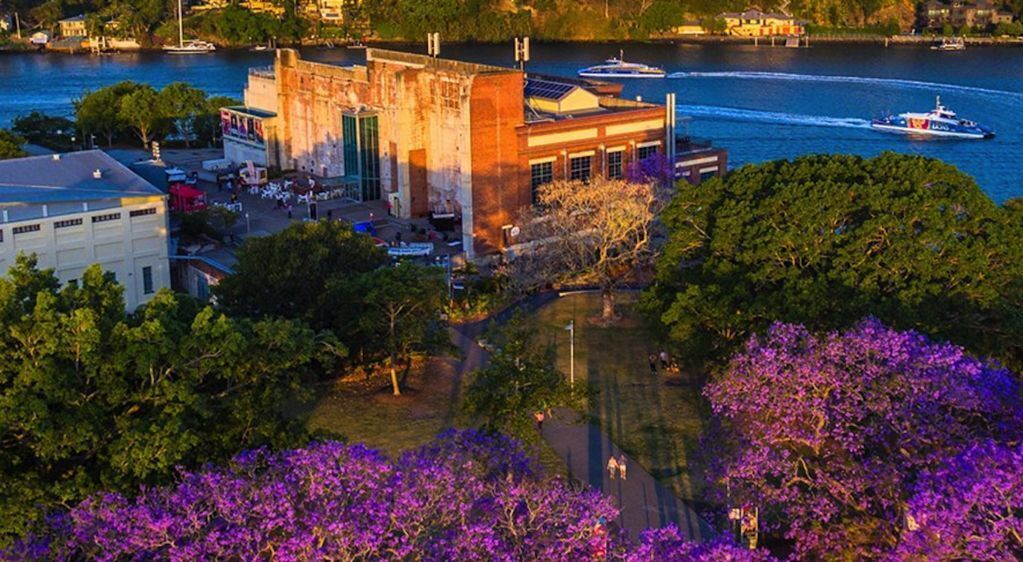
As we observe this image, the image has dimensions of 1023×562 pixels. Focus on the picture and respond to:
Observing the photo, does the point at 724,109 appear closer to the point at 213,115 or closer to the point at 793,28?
the point at 213,115

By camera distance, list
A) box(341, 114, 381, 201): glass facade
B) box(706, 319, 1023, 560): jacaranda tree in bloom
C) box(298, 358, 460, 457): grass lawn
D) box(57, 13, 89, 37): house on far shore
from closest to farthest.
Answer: box(706, 319, 1023, 560): jacaranda tree in bloom, box(298, 358, 460, 457): grass lawn, box(341, 114, 381, 201): glass facade, box(57, 13, 89, 37): house on far shore

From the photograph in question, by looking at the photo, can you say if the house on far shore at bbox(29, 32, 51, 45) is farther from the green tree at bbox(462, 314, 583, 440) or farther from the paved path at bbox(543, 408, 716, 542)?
the green tree at bbox(462, 314, 583, 440)

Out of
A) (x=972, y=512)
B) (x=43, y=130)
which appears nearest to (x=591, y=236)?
(x=972, y=512)

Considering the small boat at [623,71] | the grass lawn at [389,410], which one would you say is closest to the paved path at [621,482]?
the grass lawn at [389,410]

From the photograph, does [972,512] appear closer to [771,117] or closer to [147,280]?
[147,280]

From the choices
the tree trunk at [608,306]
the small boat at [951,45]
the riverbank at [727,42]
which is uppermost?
the riverbank at [727,42]

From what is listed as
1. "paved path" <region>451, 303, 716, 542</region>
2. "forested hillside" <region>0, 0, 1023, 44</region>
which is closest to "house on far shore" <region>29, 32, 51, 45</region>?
"forested hillside" <region>0, 0, 1023, 44</region>

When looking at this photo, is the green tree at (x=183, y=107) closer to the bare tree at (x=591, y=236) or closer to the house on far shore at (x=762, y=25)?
the bare tree at (x=591, y=236)

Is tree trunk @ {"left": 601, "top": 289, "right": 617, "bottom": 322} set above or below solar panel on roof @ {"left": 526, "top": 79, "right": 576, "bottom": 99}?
below
